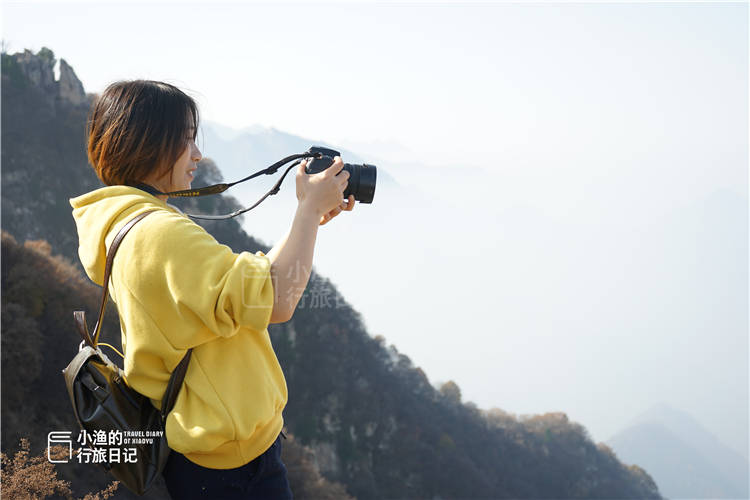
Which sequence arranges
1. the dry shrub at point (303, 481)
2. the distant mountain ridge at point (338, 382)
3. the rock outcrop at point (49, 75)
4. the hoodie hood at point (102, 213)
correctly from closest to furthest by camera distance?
the hoodie hood at point (102, 213)
the dry shrub at point (303, 481)
the distant mountain ridge at point (338, 382)
the rock outcrop at point (49, 75)

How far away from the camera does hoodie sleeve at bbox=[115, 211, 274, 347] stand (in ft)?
3.81

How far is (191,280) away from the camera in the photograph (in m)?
1.17

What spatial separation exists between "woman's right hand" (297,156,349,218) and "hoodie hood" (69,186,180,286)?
0.31 meters

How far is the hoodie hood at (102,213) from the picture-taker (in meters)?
1.32

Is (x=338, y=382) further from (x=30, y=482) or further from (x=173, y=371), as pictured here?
(x=173, y=371)

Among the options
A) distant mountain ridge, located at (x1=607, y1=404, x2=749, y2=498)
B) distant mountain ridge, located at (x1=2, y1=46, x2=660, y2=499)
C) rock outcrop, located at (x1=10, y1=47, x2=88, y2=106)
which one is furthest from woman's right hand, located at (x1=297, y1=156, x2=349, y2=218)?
distant mountain ridge, located at (x1=607, y1=404, x2=749, y2=498)

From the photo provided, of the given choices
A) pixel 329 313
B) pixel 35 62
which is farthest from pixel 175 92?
pixel 35 62

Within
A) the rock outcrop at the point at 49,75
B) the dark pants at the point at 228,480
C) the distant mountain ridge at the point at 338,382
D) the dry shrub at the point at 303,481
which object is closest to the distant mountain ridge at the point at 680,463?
the distant mountain ridge at the point at 338,382

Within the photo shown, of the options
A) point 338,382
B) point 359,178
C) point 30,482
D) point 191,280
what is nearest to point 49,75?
point 338,382

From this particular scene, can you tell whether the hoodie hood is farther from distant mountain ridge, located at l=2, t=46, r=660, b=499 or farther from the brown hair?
distant mountain ridge, located at l=2, t=46, r=660, b=499

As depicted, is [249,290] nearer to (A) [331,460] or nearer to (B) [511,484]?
(A) [331,460]

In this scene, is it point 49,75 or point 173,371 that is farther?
point 49,75

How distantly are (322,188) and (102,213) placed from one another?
494 millimetres

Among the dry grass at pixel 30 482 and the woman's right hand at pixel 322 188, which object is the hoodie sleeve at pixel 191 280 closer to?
the woman's right hand at pixel 322 188
